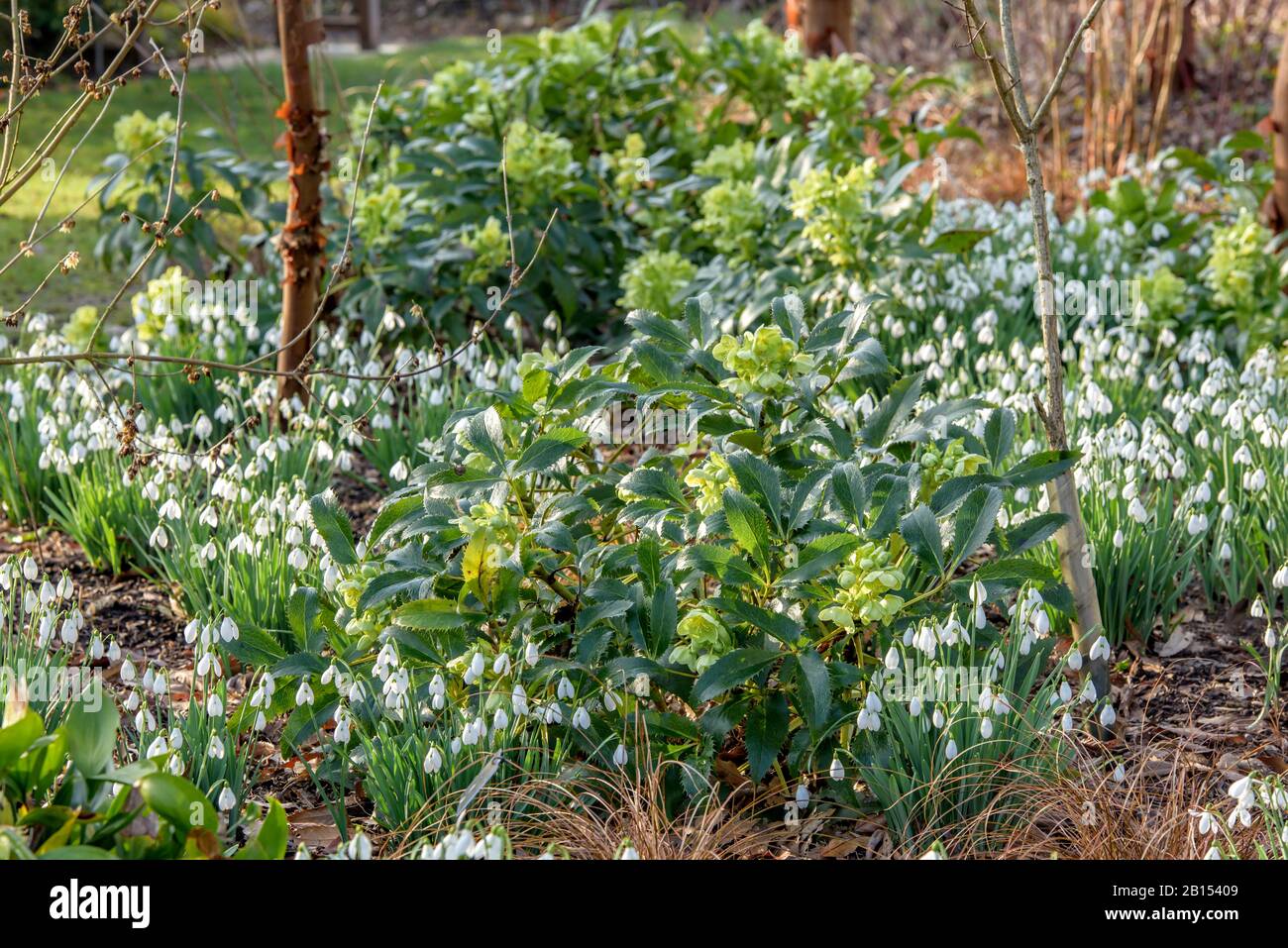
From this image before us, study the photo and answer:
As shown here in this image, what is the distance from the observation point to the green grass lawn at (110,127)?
637 centimetres

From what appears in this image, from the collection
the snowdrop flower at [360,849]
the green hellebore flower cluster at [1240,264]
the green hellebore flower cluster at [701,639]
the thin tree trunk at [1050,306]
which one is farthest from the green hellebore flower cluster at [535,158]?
the snowdrop flower at [360,849]

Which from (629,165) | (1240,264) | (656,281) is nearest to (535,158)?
(629,165)

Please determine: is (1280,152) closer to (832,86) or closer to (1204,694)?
(832,86)

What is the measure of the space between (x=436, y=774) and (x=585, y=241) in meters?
3.14

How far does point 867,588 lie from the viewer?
7.86 ft

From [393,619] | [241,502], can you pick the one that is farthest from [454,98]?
[393,619]

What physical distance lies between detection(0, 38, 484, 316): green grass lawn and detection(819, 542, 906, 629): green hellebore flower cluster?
330 centimetres

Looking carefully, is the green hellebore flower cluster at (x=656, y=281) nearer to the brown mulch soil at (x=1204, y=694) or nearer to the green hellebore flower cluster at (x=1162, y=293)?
the green hellebore flower cluster at (x=1162, y=293)

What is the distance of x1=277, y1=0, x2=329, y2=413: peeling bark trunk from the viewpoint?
4.11 metres

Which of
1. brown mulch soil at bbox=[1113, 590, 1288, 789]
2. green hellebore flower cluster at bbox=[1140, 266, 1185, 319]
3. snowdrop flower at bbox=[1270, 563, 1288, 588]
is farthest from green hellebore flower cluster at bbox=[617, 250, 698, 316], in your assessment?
snowdrop flower at bbox=[1270, 563, 1288, 588]

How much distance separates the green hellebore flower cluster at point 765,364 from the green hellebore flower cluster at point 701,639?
0.47 meters

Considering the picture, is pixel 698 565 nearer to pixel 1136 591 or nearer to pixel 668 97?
pixel 1136 591

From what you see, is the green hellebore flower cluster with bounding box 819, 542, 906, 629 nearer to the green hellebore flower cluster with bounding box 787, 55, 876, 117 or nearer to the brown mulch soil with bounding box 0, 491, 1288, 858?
the brown mulch soil with bounding box 0, 491, 1288, 858

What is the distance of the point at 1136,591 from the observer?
3199 mm
